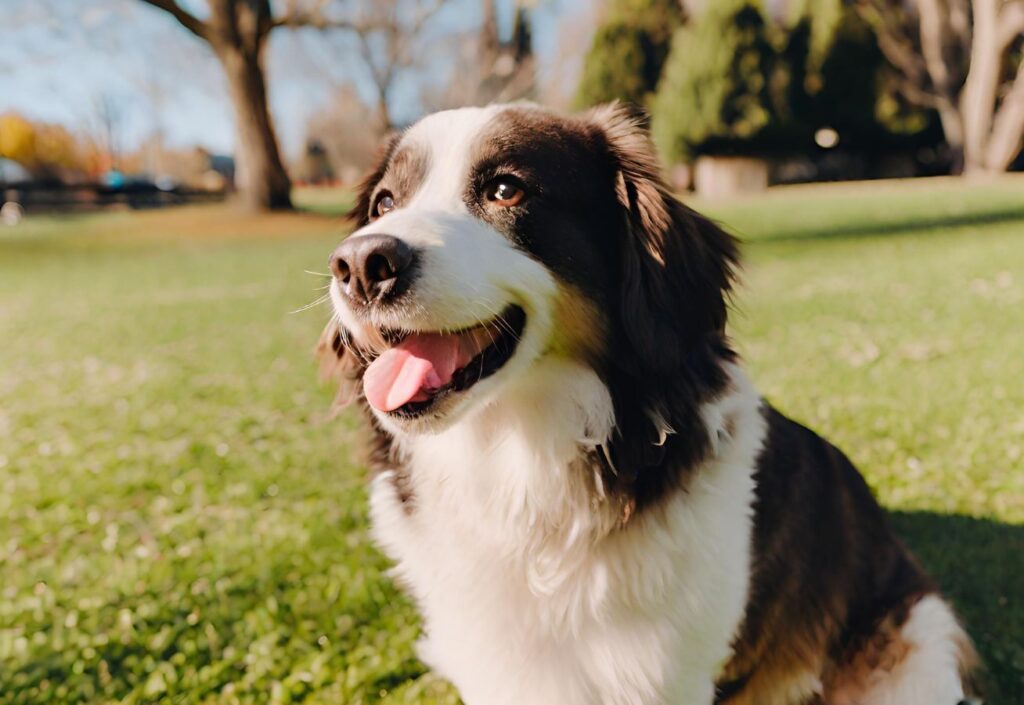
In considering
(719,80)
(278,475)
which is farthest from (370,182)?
(719,80)

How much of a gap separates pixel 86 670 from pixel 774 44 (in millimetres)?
34161

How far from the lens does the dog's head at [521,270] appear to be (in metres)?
2.16

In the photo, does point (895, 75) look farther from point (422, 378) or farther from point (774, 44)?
point (422, 378)

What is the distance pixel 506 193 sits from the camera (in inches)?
95.9

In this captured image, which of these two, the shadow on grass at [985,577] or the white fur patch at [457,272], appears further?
the shadow on grass at [985,577]

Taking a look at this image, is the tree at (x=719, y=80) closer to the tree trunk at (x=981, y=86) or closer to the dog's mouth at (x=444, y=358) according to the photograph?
the tree trunk at (x=981, y=86)

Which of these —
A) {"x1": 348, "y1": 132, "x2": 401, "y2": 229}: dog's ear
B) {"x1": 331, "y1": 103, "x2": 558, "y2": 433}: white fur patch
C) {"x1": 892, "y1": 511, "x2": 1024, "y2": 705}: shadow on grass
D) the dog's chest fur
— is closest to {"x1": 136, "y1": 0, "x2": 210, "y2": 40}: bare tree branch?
{"x1": 348, "y1": 132, "x2": 401, "y2": 229}: dog's ear

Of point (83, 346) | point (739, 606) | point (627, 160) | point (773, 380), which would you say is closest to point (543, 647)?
point (739, 606)

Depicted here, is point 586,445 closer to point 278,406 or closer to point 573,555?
point 573,555

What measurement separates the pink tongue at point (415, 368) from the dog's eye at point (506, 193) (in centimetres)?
47

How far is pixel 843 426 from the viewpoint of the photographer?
5.53 meters

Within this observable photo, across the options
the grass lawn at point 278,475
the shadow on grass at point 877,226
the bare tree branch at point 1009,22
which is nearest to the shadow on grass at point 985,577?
the grass lawn at point 278,475

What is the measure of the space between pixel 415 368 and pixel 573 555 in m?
0.79

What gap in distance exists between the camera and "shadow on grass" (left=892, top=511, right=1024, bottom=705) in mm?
3055
